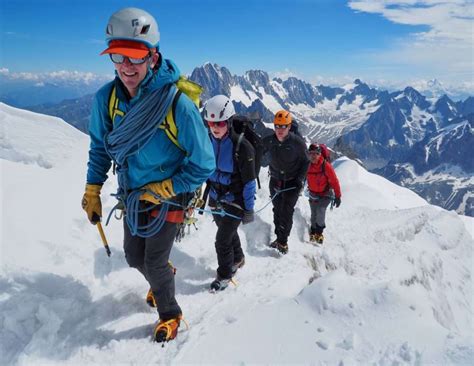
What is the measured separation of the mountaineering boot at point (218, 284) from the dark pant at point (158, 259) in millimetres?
1637

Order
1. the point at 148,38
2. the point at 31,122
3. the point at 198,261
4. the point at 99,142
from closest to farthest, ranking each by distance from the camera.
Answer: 1. the point at 148,38
2. the point at 99,142
3. the point at 198,261
4. the point at 31,122

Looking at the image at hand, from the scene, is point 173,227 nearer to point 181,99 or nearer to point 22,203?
point 181,99

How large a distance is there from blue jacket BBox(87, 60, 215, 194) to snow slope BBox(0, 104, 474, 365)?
2.27 metres

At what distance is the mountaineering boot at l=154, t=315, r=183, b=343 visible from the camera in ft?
16.5

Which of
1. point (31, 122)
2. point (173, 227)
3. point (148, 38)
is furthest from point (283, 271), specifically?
point (31, 122)

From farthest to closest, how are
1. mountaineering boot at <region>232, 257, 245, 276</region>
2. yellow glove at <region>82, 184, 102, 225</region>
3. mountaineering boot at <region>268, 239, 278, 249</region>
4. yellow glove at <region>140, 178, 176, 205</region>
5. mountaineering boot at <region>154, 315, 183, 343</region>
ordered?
mountaineering boot at <region>268, 239, 278, 249</region> < mountaineering boot at <region>232, 257, 245, 276</region> < mountaineering boot at <region>154, 315, 183, 343</region> < yellow glove at <region>82, 184, 102, 225</region> < yellow glove at <region>140, 178, 176, 205</region>

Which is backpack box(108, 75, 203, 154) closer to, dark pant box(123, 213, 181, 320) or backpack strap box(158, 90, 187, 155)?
backpack strap box(158, 90, 187, 155)

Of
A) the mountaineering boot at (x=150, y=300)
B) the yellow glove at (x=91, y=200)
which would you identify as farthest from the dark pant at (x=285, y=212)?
the yellow glove at (x=91, y=200)

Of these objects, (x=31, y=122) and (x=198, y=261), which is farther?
(x=31, y=122)

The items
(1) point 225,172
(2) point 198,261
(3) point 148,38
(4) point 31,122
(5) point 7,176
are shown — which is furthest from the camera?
(4) point 31,122

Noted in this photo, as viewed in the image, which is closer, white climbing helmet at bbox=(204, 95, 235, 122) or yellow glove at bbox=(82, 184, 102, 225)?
yellow glove at bbox=(82, 184, 102, 225)

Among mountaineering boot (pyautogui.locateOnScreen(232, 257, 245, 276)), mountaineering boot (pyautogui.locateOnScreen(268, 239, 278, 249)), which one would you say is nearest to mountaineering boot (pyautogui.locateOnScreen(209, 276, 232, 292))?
mountaineering boot (pyautogui.locateOnScreen(232, 257, 245, 276))

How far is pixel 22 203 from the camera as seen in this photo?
22.1 ft

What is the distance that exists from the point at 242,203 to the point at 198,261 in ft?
7.40
